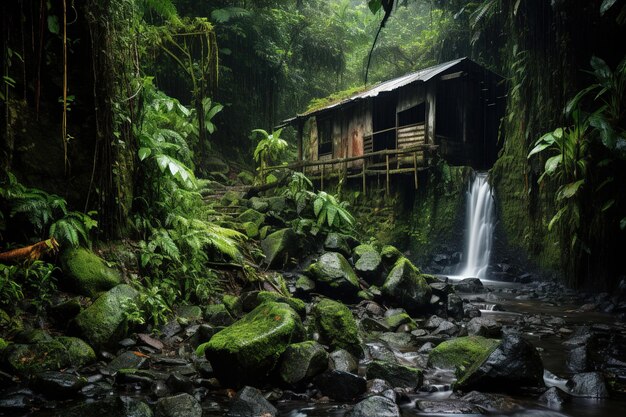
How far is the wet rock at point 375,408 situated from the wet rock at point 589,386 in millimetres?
1720

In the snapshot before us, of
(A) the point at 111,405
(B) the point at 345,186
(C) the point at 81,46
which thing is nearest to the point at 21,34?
(C) the point at 81,46

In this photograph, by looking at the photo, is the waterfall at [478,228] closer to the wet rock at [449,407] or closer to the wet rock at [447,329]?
the wet rock at [447,329]

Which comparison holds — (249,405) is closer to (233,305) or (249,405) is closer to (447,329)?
(233,305)

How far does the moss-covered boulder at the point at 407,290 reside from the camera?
288 inches

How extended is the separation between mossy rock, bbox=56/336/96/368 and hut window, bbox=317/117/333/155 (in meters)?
→ 16.7

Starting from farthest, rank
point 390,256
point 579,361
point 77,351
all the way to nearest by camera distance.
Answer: point 390,256 → point 579,361 → point 77,351

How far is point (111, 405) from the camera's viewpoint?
3.03 metres

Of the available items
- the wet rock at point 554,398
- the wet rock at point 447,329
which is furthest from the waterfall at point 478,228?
the wet rock at point 554,398

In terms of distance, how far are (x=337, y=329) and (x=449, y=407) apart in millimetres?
1697

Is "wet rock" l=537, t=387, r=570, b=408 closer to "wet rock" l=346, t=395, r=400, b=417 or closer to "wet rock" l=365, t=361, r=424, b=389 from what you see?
"wet rock" l=365, t=361, r=424, b=389

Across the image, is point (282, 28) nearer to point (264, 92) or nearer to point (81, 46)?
point (264, 92)

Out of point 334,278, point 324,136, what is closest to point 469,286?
point 334,278

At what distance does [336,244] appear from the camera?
955 cm

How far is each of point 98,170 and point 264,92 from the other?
1907 cm
